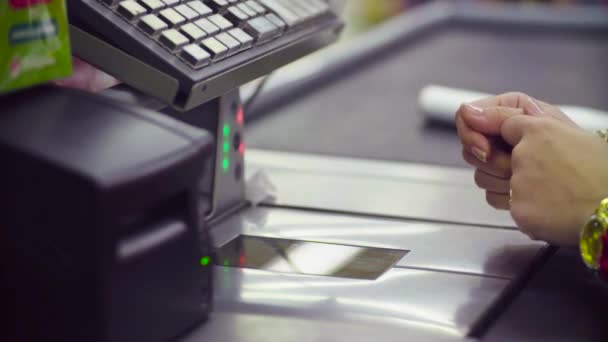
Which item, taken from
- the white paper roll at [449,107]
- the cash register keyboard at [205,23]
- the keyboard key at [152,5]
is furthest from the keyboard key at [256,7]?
the white paper roll at [449,107]

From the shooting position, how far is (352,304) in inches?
24.0

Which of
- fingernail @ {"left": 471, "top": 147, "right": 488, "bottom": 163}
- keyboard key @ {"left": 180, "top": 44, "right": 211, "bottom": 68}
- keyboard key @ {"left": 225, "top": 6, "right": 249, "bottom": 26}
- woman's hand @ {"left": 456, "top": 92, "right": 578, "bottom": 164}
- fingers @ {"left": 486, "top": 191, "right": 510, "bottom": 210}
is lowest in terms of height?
fingers @ {"left": 486, "top": 191, "right": 510, "bottom": 210}

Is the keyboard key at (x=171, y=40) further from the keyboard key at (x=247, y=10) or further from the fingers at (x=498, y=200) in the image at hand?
the fingers at (x=498, y=200)

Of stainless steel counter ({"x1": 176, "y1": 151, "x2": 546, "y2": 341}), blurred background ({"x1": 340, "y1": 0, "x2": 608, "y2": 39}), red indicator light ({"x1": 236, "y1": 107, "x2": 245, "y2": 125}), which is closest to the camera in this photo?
stainless steel counter ({"x1": 176, "y1": 151, "x2": 546, "y2": 341})

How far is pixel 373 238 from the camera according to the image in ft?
2.44

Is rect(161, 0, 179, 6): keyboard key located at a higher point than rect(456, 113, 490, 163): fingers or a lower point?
higher

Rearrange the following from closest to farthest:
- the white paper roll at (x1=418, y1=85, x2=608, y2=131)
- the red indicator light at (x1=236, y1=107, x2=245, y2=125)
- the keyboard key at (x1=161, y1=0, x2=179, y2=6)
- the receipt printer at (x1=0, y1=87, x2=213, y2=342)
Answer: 1. the receipt printer at (x1=0, y1=87, x2=213, y2=342)
2. the keyboard key at (x1=161, y1=0, x2=179, y2=6)
3. the red indicator light at (x1=236, y1=107, x2=245, y2=125)
4. the white paper roll at (x1=418, y1=85, x2=608, y2=131)

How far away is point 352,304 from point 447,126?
22.9 inches

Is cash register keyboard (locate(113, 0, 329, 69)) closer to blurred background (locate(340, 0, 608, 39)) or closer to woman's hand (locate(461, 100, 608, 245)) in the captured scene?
woman's hand (locate(461, 100, 608, 245))

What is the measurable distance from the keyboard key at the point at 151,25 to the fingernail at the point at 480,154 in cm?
28

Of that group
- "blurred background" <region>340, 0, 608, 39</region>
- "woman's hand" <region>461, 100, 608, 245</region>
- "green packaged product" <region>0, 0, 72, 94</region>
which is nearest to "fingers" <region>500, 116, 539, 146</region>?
"woman's hand" <region>461, 100, 608, 245</region>

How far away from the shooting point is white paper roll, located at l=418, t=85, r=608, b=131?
3.54 ft

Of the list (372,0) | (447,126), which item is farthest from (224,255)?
(372,0)

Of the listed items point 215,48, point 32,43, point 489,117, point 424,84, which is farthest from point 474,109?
point 424,84
